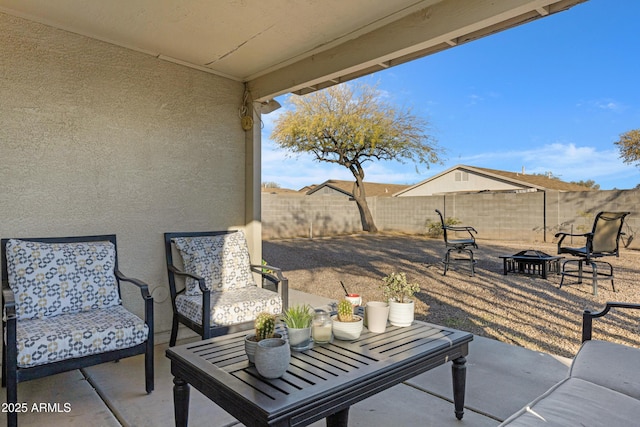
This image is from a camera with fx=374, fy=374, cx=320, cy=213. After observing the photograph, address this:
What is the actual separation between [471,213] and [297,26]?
10.6m

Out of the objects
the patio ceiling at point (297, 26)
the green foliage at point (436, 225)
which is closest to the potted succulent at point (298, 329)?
the patio ceiling at point (297, 26)

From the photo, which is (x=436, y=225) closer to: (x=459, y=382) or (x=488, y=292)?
(x=488, y=292)

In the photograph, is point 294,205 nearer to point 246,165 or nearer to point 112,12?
point 246,165

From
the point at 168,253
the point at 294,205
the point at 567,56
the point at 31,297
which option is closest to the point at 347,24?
the point at 168,253

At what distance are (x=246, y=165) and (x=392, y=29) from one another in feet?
6.01

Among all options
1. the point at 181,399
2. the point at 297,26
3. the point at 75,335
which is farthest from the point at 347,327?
the point at 297,26

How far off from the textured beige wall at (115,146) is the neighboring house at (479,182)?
51.1ft

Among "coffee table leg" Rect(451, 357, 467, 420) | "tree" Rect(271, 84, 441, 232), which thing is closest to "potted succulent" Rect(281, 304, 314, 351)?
"coffee table leg" Rect(451, 357, 467, 420)

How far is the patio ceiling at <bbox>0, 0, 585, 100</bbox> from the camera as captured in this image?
2238 mm

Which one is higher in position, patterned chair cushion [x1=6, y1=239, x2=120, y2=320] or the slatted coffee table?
patterned chair cushion [x1=6, y1=239, x2=120, y2=320]

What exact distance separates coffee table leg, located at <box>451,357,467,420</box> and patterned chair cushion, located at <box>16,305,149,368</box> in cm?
172

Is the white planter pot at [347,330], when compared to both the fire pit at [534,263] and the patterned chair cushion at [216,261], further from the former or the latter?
the fire pit at [534,263]

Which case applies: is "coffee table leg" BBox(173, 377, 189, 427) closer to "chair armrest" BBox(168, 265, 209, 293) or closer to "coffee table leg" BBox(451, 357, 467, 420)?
"chair armrest" BBox(168, 265, 209, 293)

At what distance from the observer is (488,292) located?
476 cm
